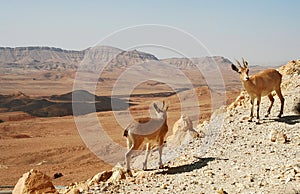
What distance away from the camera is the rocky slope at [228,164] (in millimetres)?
8656

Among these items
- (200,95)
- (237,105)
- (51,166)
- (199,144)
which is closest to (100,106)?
(200,95)

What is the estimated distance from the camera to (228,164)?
10.1 meters

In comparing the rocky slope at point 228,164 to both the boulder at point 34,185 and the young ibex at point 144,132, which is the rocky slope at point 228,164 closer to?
the young ibex at point 144,132

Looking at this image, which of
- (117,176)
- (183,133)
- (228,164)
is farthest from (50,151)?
(228,164)

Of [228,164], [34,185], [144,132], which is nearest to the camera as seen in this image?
[228,164]

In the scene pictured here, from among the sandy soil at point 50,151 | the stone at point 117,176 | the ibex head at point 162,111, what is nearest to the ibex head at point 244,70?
the ibex head at point 162,111

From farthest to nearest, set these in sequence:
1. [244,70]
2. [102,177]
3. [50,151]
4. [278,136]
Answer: [50,151] → [244,70] → [278,136] → [102,177]

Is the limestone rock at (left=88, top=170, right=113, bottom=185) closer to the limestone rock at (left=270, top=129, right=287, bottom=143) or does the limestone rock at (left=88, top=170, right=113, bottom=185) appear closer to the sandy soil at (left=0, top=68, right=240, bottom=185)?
the limestone rock at (left=270, top=129, right=287, bottom=143)

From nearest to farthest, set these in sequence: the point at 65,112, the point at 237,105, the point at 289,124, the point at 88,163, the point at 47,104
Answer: the point at 289,124 < the point at 237,105 < the point at 88,163 < the point at 65,112 < the point at 47,104

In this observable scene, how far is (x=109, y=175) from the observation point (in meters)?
11.1

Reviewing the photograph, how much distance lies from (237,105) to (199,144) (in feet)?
17.9

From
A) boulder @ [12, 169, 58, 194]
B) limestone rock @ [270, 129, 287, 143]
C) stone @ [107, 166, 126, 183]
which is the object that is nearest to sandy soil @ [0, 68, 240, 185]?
boulder @ [12, 169, 58, 194]

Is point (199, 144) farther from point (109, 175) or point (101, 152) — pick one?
point (101, 152)

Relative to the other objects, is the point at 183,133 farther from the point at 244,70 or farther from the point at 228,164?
the point at 228,164
